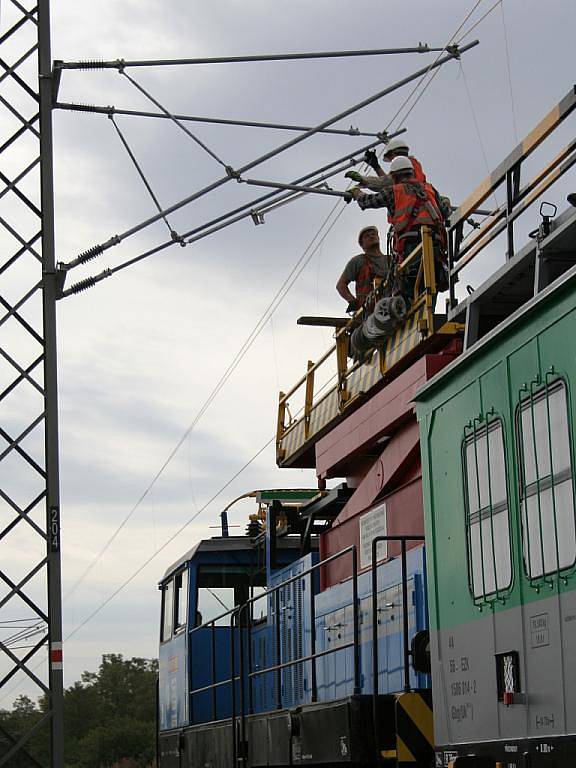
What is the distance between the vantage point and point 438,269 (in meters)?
10.2

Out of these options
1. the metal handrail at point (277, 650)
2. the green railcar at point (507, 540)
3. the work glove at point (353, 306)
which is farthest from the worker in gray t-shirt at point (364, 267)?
the green railcar at point (507, 540)

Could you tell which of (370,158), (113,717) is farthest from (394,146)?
(113,717)

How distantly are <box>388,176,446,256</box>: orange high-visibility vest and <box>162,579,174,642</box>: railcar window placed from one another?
19.8 feet

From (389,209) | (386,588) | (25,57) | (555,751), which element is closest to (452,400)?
(555,751)

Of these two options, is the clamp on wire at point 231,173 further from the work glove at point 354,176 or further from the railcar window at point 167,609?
the railcar window at point 167,609

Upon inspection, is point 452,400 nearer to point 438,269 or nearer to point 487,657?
point 487,657

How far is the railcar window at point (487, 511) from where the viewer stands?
6.27m

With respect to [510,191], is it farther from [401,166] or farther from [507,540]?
[401,166]

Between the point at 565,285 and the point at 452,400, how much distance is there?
1711 millimetres

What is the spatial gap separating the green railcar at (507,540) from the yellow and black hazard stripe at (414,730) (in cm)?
65

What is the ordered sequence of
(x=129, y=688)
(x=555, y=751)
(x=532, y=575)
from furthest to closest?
(x=129, y=688)
(x=532, y=575)
(x=555, y=751)

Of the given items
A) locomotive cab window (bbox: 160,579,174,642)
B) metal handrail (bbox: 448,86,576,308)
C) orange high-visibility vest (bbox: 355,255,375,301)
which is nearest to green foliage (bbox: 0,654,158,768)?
locomotive cab window (bbox: 160,579,174,642)

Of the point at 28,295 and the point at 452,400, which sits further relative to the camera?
the point at 28,295

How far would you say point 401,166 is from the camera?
11.7m
